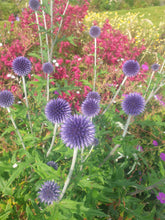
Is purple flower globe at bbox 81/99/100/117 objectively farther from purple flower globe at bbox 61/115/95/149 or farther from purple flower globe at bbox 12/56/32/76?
purple flower globe at bbox 12/56/32/76

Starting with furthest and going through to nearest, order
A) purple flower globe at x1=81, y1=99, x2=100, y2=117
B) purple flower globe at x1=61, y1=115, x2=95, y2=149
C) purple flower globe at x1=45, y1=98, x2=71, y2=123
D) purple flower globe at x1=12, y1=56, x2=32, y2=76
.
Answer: purple flower globe at x1=12, y1=56, x2=32, y2=76 → purple flower globe at x1=81, y1=99, x2=100, y2=117 → purple flower globe at x1=45, y1=98, x2=71, y2=123 → purple flower globe at x1=61, y1=115, x2=95, y2=149

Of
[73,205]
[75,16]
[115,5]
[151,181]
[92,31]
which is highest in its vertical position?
[115,5]

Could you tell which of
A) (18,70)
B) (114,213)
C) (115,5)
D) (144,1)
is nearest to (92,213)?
(114,213)

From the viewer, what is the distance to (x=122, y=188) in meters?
2.18

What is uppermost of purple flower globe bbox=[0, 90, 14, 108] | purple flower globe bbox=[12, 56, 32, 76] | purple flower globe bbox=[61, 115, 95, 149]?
purple flower globe bbox=[12, 56, 32, 76]

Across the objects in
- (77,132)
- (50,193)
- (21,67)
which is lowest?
(50,193)

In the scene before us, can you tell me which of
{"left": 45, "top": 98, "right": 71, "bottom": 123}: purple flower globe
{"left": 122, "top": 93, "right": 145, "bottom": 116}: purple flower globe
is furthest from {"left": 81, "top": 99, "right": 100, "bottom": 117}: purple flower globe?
{"left": 122, "top": 93, "right": 145, "bottom": 116}: purple flower globe

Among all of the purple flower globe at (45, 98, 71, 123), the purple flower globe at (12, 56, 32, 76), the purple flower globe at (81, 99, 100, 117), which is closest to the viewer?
the purple flower globe at (45, 98, 71, 123)

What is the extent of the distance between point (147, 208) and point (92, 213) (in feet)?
4.69

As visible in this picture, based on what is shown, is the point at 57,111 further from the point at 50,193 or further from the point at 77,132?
the point at 50,193

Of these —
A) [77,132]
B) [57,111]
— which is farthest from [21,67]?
[77,132]

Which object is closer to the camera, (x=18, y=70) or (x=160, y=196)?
(x=160, y=196)

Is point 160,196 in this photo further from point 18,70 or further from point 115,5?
point 115,5

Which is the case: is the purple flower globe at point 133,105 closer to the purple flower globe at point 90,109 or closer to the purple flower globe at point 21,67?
the purple flower globe at point 90,109
